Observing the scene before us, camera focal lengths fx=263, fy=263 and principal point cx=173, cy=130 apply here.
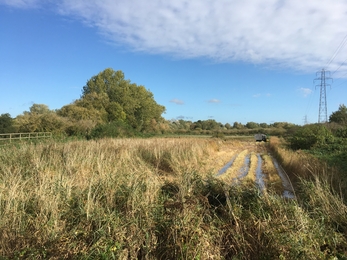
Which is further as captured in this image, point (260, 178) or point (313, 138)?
point (313, 138)

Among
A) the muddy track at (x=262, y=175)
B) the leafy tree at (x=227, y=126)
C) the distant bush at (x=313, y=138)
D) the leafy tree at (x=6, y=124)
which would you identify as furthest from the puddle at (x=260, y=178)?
the leafy tree at (x=227, y=126)

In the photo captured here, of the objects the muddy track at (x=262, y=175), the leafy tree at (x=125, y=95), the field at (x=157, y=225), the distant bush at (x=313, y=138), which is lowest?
the muddy track at (x=262, y=175)

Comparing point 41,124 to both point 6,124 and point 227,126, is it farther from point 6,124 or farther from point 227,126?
point 227,126

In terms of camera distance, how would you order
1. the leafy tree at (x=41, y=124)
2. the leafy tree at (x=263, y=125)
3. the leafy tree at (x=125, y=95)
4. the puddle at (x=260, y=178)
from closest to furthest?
the puddle at (x=260, y=178) < the leafy tree at (x=41, y=124) < the leafy tree at (x=125, y=95) < the leafy tree at (x=263, y=125)

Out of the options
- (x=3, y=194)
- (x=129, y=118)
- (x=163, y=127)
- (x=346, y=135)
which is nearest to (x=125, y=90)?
(x=129, y=118)

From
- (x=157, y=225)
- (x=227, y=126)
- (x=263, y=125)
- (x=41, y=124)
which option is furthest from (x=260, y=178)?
(x=227, y=126)

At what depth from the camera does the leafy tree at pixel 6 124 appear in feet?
113

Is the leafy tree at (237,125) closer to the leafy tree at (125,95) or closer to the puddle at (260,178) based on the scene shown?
the leafy tree at (125,95)

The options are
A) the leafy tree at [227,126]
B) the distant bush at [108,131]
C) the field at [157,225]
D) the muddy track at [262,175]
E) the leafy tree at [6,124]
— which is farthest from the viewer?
the leafy tree at [227,126]

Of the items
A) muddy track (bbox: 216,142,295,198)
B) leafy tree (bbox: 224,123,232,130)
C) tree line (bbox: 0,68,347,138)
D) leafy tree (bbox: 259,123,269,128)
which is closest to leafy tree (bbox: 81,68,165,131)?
tree line (bbox: 0,68,347,138)

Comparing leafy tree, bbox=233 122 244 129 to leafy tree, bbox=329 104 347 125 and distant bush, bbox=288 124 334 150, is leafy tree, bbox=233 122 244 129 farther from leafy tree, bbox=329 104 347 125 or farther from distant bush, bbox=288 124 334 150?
distant bush, bbox=288 124 334 150

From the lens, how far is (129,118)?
54.8 metres

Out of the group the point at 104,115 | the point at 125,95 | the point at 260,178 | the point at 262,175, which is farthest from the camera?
the point at 125,95

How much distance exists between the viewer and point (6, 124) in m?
37.2
